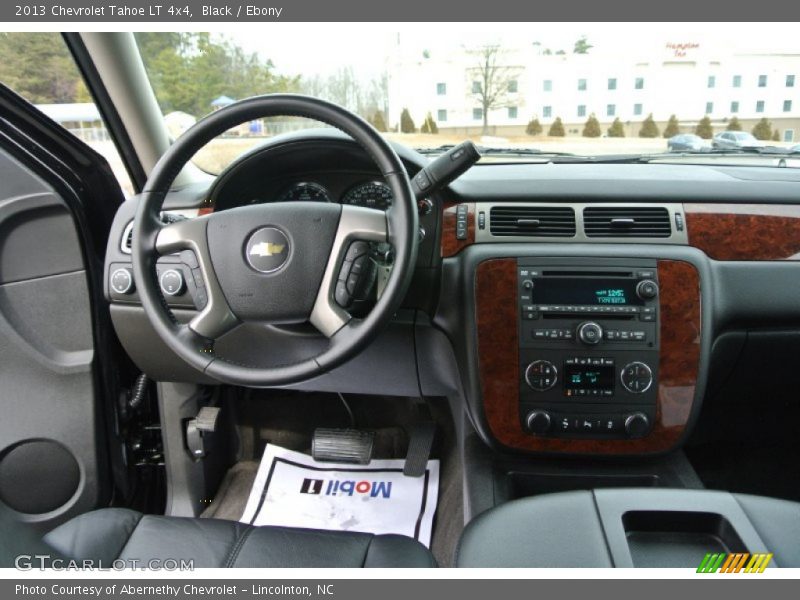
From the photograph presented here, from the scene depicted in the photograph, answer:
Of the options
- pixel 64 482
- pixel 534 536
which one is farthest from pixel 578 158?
pixel 64 482

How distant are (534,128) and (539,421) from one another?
893 millimetres

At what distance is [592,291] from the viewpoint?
171 centimetres

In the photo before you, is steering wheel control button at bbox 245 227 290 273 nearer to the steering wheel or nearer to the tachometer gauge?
the steering wheel

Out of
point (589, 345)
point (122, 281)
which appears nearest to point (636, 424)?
point (589, 345)

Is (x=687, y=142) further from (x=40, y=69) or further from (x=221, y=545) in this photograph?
(x=40, y=69)

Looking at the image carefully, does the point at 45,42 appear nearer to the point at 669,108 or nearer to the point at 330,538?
the point at 330,538

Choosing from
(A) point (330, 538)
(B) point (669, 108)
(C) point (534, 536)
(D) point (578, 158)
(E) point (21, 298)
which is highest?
(B) point (669, 108)

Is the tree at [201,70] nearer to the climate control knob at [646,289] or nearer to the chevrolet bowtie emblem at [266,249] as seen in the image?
the chevrolet bowtie emblem at [266,249]

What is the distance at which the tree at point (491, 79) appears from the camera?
1.90 m

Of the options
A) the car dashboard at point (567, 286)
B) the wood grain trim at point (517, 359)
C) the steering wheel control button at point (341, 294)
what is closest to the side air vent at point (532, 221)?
the car dashboard at point (567, 286)

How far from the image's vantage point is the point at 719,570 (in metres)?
1.10

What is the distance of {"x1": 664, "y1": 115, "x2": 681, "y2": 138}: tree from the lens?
1.96 meters

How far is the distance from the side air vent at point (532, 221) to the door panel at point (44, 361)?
1221 mm

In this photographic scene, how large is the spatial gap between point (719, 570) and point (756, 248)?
3.41 ft
